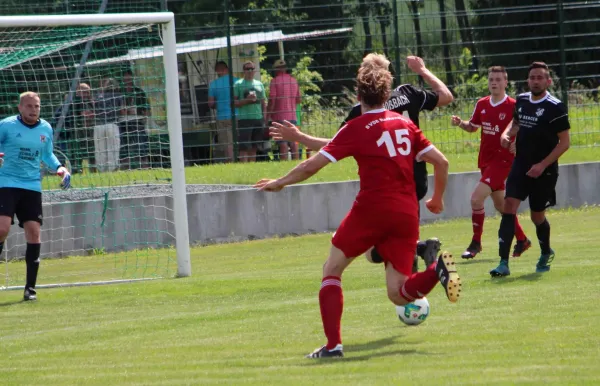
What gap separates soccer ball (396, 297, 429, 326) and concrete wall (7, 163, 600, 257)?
840 cm

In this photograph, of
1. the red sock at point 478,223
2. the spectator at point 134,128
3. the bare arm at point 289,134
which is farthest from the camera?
the spectator at point 134,128

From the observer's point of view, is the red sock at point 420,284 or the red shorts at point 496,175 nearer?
the red sock at point 420,284

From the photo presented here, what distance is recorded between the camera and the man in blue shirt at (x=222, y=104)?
19.5m

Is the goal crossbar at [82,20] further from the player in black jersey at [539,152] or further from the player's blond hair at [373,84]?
the player's blond hair at [373,84]

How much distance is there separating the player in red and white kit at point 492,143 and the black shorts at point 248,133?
6.72 metres

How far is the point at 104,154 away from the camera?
1648 centimetres

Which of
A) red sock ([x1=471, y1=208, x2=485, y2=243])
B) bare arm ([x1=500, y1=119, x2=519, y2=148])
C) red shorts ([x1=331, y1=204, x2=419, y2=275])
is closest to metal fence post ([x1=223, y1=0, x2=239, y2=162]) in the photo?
red sock ([x1=471, y1=208, x2=485, y2=243])

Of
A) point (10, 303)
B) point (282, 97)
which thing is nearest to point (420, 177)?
point (10, 303)

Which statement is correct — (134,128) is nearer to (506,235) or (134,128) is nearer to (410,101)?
(506,235)

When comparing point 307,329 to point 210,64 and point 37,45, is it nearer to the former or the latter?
point 37,45

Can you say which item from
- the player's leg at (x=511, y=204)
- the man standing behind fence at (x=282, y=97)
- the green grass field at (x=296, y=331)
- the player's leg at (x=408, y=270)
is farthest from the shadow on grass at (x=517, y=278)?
the man standing behind fence at (x=282, y=97)

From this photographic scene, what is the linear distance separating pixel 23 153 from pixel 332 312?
5.76 metres

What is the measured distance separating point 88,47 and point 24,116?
402cm

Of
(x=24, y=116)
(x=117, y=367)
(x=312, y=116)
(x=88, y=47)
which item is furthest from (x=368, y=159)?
(x=312, y=116)
